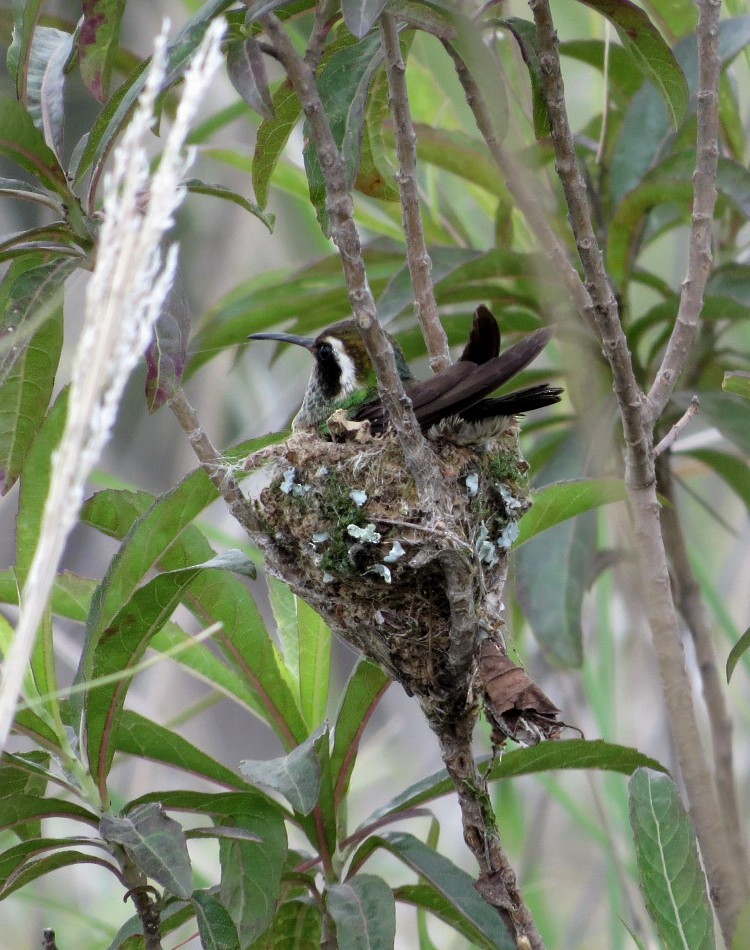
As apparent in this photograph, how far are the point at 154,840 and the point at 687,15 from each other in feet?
8.04

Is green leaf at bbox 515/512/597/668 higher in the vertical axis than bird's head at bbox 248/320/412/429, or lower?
lower

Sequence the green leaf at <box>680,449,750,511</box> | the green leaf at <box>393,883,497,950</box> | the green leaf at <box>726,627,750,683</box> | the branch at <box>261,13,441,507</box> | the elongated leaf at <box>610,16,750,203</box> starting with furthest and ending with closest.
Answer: the green leaf at <box>680,449,750,511</box>, the elongated leaf at <box>610,16,750,203</box>, the green leaf at <box>393,883,497,950</box>, the green leaf at <box>726,627,750,683</box>, the branch at <box>261,13,441,507</box>

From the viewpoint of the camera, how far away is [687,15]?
108 inches

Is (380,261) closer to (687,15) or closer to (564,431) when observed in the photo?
(564,431)

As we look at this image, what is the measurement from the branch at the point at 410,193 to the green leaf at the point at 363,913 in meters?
0.97

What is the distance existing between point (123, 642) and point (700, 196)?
1.19 m

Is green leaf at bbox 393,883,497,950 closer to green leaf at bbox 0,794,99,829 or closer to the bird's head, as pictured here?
green leaf at bbox 0,794,99,829

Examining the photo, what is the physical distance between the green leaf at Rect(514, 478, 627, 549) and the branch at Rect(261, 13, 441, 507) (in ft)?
1.72

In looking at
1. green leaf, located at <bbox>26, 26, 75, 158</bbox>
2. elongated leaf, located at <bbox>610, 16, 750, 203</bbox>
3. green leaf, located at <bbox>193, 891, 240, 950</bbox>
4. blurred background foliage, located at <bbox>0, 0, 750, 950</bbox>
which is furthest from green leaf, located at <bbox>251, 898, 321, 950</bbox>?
elongated leaf, located at <bbox>610, 16, 750, 203</bbox>

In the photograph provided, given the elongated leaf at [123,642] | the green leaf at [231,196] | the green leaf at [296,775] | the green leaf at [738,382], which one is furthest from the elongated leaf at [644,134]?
the green leaf at [296,775]

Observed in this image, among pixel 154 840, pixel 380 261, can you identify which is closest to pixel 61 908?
pixel 154 840

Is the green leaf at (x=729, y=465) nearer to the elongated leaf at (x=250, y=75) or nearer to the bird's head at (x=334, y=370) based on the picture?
the bird's head at (x=334, y=370)

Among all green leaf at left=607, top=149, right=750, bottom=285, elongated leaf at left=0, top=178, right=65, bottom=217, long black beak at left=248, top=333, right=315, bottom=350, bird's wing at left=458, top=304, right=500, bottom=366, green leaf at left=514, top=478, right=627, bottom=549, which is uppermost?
green leaf at left=607, top=149, right=750, bottom=285

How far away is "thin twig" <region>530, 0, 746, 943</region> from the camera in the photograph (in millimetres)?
1070
